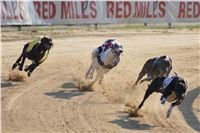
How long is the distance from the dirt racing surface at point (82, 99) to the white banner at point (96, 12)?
10.4ft

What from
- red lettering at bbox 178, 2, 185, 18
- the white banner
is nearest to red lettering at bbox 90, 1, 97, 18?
the white banner

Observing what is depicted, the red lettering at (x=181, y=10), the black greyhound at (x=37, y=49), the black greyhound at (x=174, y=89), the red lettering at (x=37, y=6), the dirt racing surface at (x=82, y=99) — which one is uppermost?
the red lettering at (x=37, y=6)

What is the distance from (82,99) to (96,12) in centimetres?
1276

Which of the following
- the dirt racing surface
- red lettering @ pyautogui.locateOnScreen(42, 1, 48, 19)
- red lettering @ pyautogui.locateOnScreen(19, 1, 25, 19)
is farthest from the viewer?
red lettering @ pyautogui.locateOnScreen(42, 1, 48, 19)

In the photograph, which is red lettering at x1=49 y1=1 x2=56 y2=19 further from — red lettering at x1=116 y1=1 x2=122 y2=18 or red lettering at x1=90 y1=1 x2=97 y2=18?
red lettering at x1=116 y1=1 x2=122 y2=18

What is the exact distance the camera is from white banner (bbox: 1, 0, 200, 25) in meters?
21.0

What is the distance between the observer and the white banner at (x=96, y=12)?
20986 millimetres

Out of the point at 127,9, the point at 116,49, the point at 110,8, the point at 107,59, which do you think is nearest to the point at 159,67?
the point at 116,49

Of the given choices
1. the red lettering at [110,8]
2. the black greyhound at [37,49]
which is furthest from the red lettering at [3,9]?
the black greyhound at [37,49]

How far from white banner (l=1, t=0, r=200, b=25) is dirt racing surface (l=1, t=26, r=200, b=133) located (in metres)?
3.16

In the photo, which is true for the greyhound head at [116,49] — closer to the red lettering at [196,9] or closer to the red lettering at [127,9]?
the red lettering at [127,9]

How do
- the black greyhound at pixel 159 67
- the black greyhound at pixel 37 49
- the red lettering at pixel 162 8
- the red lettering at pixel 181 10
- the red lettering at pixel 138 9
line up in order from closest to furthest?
the black greyhound at pixel 159 67 → the black greyhound at pixel 37 49 → the red lettering at pixel 138 9 → the red lettering at pixel 162 8 → the red lettering at pixel 181 10

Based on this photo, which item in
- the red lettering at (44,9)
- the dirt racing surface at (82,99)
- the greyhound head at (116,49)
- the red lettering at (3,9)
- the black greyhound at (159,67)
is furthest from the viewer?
the red lettering at (44,9)

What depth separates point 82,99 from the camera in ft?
35.2
